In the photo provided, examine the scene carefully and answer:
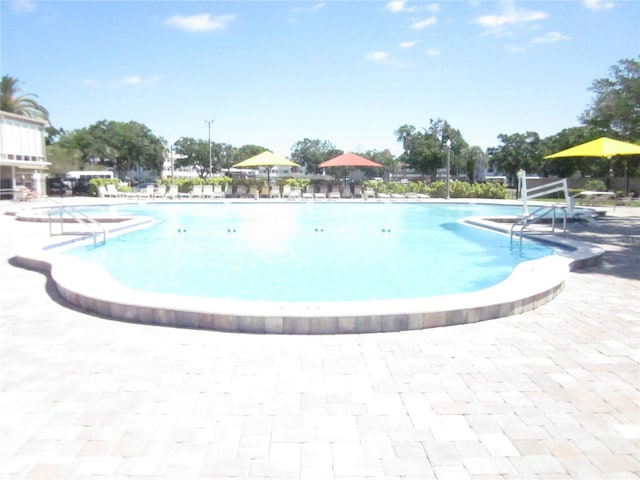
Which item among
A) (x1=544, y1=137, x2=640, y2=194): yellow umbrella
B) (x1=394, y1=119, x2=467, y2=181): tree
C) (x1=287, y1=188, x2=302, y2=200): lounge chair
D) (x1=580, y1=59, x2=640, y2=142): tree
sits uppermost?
(x1=394, y1=119, x2=467, y2=181): tree

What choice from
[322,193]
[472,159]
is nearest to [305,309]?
[322,193]

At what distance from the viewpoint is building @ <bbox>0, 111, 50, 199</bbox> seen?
2717cm

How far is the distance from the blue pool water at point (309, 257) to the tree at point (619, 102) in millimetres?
6929

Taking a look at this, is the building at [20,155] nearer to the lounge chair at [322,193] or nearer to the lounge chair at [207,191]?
the lounge chair at [207,191]

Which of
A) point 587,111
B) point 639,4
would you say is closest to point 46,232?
point 639,4

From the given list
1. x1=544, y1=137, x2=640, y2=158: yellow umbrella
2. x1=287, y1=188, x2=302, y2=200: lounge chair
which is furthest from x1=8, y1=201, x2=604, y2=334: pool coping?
x1=287, y1=188, x2=302, y2=200: lounge chair

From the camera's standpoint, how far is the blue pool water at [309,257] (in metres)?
7.97

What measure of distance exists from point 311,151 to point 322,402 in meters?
79.0

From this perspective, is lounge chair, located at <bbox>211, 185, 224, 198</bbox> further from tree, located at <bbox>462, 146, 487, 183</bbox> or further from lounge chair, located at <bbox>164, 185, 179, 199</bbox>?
tree, located at <bbox>462, 146, 487, 183</bbox>

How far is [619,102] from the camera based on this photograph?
1631cm

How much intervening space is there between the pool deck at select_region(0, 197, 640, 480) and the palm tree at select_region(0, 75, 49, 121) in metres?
43.8

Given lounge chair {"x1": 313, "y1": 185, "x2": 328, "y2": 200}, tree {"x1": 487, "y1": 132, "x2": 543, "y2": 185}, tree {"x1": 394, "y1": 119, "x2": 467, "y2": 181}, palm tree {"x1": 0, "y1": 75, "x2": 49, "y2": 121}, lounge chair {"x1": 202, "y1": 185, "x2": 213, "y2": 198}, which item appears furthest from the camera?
tree {"x1": 487, "y1": 132, "x2": 543, "y2": 185}

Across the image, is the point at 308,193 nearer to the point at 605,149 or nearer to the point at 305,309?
the point at 605,149

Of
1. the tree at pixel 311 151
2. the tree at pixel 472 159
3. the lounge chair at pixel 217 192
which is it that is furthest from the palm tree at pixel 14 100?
the tree at pixel 472 159
